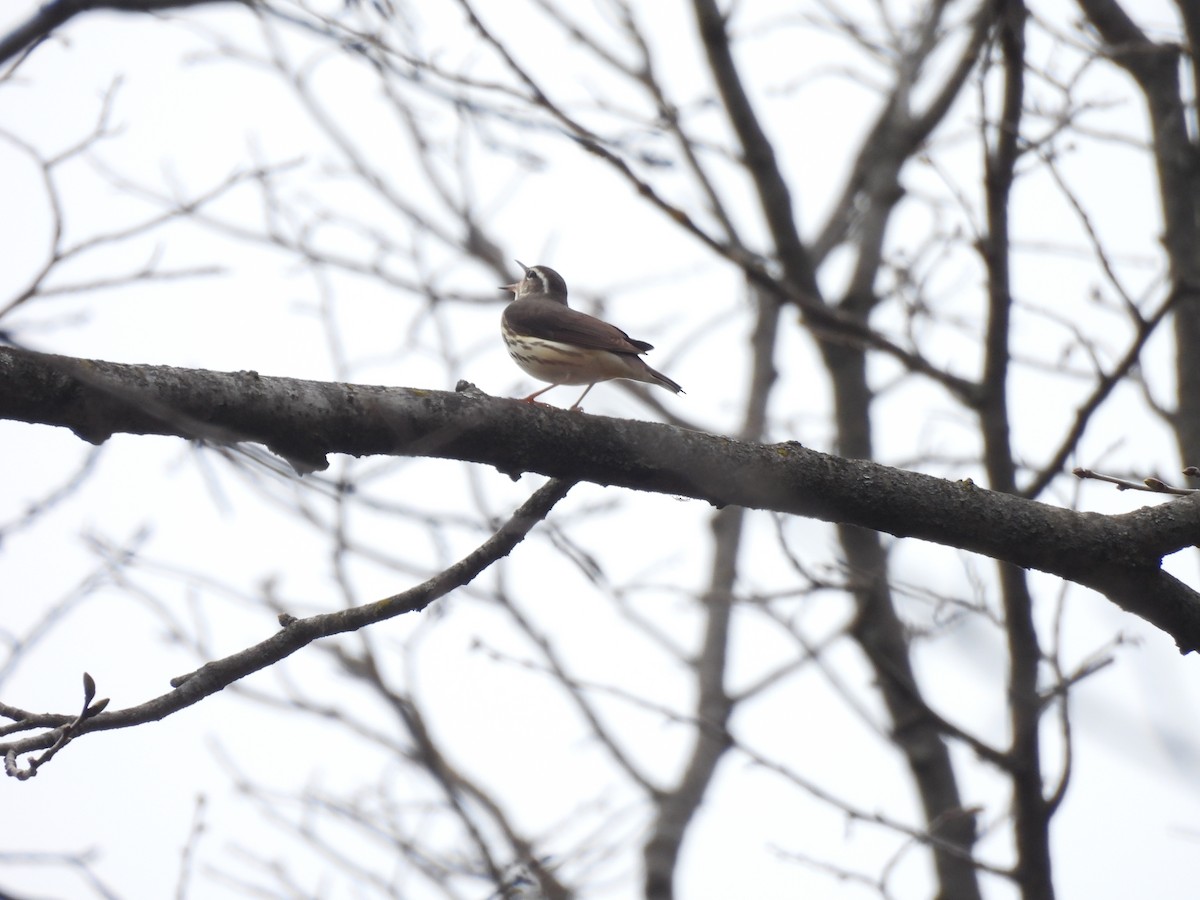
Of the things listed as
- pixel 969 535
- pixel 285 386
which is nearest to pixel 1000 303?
pixel 969 535

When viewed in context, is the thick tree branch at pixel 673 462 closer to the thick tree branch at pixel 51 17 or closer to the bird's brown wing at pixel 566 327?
the thick tree branch at pixel 51 17

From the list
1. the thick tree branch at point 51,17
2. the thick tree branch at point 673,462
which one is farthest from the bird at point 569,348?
the thick tree branch at point 51,17

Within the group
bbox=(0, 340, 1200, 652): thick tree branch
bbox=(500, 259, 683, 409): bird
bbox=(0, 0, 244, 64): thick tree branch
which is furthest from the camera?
bbox=(500, 259, 683, 409): bird

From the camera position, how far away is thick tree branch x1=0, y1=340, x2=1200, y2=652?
10.8ft

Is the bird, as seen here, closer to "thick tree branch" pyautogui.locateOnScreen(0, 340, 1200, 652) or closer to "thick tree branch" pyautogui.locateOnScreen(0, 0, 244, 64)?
"thick tree branch" pyautogui.locateOnScreen(0, 340, 1200, 652)

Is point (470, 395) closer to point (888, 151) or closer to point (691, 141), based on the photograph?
point (691, 141)

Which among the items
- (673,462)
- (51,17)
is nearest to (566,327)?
(673,462)

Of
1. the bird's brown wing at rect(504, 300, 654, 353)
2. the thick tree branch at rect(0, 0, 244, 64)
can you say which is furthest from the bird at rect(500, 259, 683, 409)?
the thick tree branch at rect(0, 0, 244, 64)

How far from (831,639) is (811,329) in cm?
296

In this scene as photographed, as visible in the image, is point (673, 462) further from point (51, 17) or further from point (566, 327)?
point (566, 327)

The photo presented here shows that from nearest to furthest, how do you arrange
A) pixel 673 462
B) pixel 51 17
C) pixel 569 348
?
1. pixel 51 17
2. pixel 673 462
3. pixel 569 348

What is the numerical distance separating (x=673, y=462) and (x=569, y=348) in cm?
303

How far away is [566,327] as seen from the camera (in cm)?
693

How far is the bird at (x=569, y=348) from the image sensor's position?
21.5 feet
